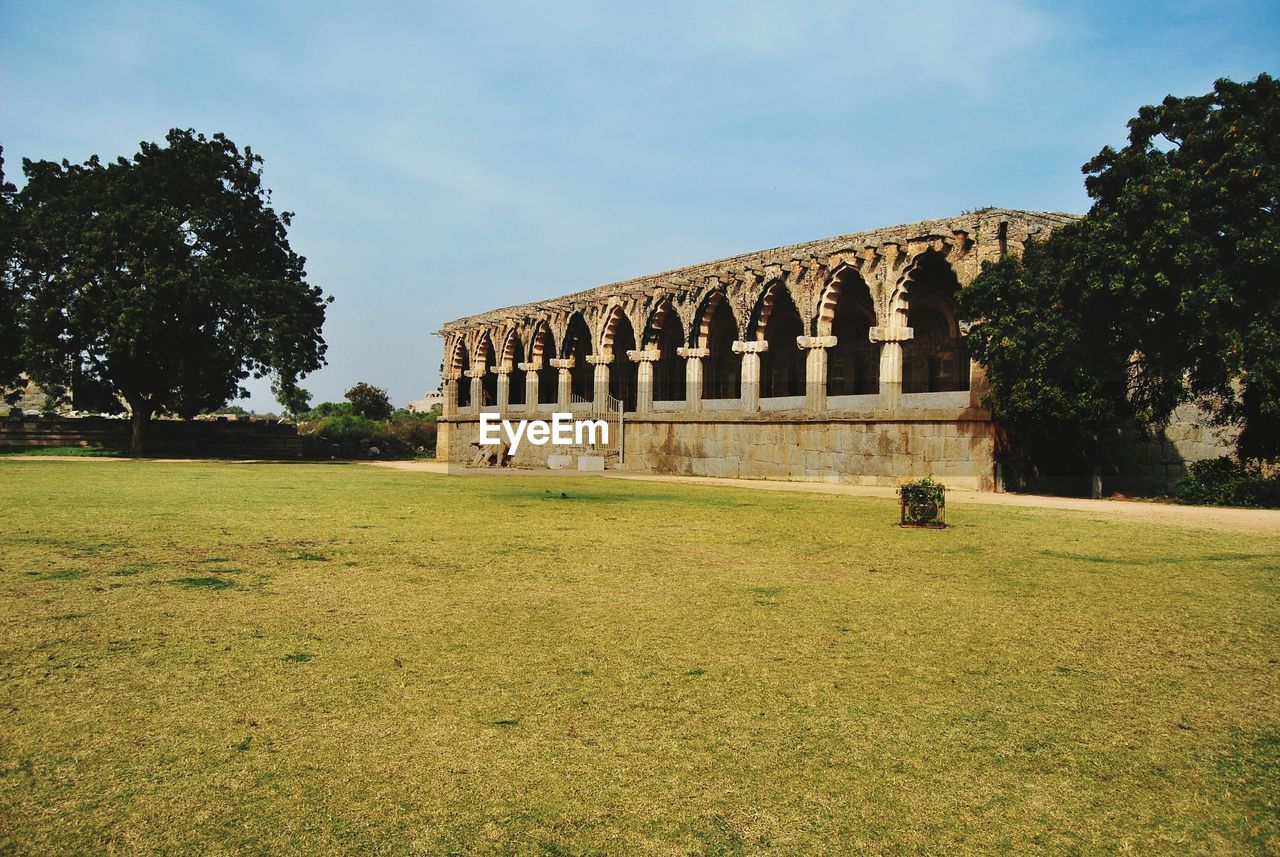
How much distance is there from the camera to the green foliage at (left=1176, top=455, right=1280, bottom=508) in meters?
15.0

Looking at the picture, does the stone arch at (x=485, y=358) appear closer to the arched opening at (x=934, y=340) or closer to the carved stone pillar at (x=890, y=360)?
the arched opening at (x=934, y=340)

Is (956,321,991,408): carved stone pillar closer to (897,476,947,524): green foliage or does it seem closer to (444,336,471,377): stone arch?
(897,476,947,524): green foliage

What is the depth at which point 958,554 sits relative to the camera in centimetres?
836

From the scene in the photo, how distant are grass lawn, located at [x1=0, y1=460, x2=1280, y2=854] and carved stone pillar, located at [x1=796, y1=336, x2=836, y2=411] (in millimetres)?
13158

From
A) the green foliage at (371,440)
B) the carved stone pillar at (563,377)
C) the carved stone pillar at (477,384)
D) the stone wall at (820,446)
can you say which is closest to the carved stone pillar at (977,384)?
the stone wall at (820,446)

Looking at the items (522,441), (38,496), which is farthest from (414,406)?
(38,496)

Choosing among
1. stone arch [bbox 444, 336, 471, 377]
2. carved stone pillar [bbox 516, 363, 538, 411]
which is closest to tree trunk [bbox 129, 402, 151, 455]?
stone arch [bbox 444, 336, 471, 377]

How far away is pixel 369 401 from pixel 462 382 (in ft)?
88.1

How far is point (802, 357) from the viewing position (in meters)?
28.7

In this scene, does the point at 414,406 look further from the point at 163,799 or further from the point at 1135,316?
the point at 163,799

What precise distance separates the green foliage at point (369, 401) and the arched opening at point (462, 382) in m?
26.0

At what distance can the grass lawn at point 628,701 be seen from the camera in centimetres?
263

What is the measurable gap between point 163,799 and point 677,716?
1.92 metres

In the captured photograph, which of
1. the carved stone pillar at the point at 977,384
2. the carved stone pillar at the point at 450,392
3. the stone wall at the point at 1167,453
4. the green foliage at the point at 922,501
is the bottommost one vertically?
the green foliage at the point at 922,501
